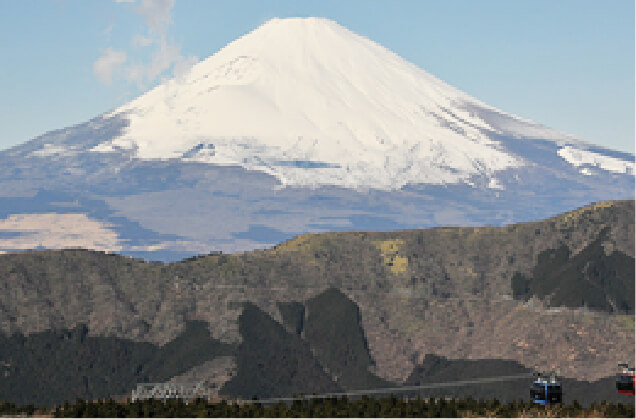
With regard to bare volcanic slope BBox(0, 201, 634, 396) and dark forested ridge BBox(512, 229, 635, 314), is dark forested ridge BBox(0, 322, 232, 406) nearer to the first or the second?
bare volcanic slope BBox(0, 201, 634, 396)

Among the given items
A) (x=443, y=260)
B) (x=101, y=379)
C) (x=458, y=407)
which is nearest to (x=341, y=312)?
(x=443, y=260)

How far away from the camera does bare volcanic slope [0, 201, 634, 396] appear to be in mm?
155750

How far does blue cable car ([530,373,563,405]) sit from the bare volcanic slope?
8271 centimetres

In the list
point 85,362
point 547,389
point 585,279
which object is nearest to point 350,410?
point 547,389

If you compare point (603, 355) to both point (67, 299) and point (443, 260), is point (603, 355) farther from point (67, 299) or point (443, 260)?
point (67, 299)

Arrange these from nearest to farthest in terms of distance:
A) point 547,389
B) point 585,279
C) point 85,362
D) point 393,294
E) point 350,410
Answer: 1. point 547,389
2. point 350,410
3. point 85,362
4. point 585,279
5. point 393,294

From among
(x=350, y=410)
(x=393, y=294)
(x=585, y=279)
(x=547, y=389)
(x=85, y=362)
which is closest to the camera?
(x=547, y=389)

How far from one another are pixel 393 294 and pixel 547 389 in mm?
111980

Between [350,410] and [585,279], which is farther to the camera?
[585,279]

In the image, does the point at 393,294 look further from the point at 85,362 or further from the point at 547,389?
the point at 547,389

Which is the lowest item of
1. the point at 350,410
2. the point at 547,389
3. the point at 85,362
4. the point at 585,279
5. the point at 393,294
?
the point at 85,362

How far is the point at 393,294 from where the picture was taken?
17300 centimetres

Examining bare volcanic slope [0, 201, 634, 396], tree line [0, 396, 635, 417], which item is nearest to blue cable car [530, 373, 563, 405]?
tree line [0, 396, 635, 417]

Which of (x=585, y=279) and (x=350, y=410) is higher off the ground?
(x=585, y=279)
